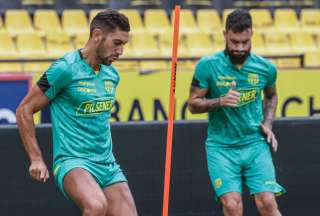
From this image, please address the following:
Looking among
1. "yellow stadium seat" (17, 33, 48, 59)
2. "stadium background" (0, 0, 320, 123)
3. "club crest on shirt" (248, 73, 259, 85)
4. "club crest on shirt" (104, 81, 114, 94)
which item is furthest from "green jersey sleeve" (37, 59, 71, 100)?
"yellow stadium seat" (17, 33, 48, 59)

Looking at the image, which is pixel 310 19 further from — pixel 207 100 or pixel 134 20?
pixel 207 100

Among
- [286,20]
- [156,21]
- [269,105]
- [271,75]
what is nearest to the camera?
[271,75]

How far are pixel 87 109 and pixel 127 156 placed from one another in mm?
2319

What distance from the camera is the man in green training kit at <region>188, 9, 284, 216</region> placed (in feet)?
24.5

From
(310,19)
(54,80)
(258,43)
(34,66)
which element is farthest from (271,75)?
(310,19)

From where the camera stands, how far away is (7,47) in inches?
535

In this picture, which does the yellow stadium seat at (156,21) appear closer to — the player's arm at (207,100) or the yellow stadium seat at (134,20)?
the yellow stadium seat at (134,20)

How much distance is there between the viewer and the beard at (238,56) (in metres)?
7.43

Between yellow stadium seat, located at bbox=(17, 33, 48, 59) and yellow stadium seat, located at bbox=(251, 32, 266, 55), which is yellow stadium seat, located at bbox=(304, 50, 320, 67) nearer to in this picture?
yellow stadium seat, located at bbox=(251, 32, 266, 55)

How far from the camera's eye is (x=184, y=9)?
1557 centimetres

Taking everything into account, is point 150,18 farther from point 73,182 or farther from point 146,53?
point 73,182

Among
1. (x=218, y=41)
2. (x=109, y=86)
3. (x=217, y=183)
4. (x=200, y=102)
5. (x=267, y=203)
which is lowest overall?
(x=267, y=203)

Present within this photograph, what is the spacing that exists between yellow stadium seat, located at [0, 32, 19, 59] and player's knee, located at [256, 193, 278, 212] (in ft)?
22.3

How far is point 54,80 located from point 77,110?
0.27 meters
